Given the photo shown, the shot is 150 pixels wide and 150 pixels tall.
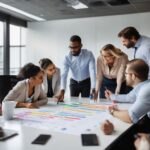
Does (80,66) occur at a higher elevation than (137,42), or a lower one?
lower

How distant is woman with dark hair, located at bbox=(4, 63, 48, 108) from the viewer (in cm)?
239

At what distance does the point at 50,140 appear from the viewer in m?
1.32

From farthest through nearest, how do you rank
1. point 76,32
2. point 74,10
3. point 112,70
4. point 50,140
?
point 76,32, point 74,10, point 112,70, point 50,140

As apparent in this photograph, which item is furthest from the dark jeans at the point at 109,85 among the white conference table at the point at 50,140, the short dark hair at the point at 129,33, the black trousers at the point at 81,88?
the white conference table at the point at 50,140

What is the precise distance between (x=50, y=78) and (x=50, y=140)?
2.00 metres

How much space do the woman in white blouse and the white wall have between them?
11.3 feet

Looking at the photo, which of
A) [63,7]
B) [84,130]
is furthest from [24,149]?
[63,7]

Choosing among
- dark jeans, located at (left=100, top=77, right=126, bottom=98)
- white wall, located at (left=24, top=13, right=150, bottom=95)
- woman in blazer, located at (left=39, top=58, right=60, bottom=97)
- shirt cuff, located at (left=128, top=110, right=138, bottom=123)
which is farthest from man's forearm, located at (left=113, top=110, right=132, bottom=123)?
white wall, located at (left=24, top=13, right=150, bottom=95)

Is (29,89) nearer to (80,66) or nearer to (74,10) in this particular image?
(80,66)

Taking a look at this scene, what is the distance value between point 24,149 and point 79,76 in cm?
251

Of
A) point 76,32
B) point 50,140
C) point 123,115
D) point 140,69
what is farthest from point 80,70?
point 76,32

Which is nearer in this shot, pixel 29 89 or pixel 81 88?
pixel 29 89

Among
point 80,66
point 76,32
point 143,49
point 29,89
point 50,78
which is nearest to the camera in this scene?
point 29,89

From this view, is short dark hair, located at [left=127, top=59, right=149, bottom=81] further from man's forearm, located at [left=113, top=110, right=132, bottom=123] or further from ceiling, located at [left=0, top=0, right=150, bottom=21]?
ceiling, located at [left=0, top=0, right=150, bottom=21]
